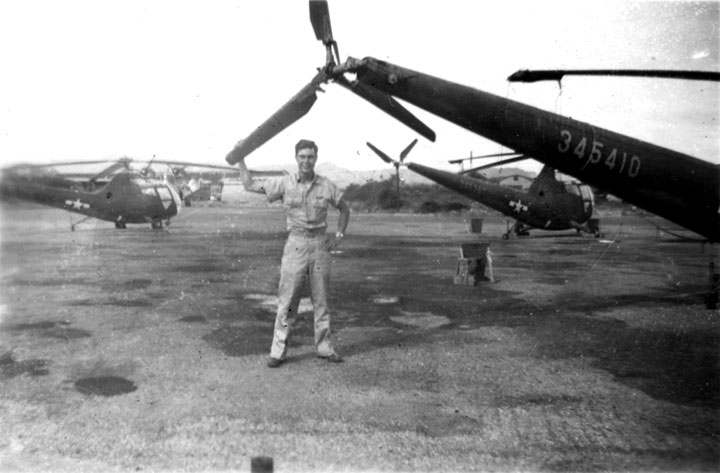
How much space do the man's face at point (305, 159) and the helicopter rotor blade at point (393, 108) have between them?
8.37 ft

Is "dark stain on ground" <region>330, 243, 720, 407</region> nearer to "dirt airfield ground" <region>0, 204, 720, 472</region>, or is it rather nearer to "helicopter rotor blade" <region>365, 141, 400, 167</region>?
"dirt airfield ground" <region>0, 204, 720, 472</region>

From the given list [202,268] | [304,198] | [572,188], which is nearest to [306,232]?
[304,198]

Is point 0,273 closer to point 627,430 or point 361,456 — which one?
point 361,456

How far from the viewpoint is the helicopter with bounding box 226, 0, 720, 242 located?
5.91 meters

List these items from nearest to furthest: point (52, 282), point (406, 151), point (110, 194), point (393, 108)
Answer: point (393, 108) < point (52, 282) < point (406, 151) < point (110, 194)

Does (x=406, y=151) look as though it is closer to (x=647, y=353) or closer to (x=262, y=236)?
(x=262, y=236)

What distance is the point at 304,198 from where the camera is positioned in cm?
542

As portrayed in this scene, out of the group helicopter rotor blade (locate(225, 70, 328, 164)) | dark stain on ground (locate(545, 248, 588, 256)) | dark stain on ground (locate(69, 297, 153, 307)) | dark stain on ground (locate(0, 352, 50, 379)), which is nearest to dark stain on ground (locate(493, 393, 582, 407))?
dark stain on ground (locate(0, 352, 50, 379))

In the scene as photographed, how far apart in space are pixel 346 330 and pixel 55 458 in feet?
12.3

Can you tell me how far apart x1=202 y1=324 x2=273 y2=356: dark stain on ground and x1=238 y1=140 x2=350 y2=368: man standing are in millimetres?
660

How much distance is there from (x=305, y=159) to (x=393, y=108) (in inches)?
126

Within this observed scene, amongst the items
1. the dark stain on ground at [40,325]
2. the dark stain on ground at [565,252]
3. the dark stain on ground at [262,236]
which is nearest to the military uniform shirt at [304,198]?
the dark stain on ground at [40,325]

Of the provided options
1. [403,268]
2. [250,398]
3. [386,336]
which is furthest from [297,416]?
[403,268]

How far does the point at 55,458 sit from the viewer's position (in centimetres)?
343
